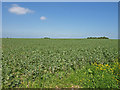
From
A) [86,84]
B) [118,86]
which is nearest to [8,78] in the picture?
[86,84]

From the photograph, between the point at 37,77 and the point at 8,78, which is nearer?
the point at 8,78

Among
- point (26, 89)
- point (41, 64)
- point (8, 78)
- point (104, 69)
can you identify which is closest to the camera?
A: point (26, 89)

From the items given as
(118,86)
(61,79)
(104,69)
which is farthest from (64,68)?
(118,86)

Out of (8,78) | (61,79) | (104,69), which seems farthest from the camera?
(104,69)

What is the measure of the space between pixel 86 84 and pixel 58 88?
1538mm

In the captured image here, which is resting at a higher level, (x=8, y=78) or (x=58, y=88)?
(x=8, y=78)

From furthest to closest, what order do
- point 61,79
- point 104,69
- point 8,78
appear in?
point 104,69 → point 61,79 → point 8,78

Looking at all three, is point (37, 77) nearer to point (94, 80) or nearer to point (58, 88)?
point (58, 88)

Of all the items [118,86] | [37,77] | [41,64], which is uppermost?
[41,64]

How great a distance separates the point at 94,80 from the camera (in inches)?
240

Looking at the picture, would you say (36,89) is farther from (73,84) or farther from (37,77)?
(73,84)

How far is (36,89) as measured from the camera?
5.44 metres

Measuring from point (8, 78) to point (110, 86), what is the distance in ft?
17.9

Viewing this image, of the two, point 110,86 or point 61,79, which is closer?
point 110,86
